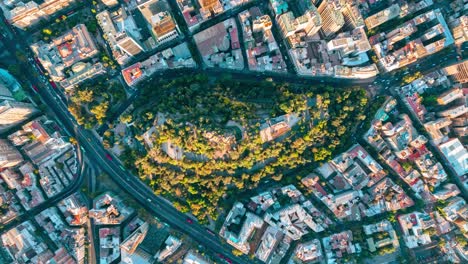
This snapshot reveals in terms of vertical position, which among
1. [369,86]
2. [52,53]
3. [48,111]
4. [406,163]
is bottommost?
[406,163]

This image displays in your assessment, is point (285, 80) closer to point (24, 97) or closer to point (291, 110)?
point (291, 110)

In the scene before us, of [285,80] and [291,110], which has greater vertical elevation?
[285,80]

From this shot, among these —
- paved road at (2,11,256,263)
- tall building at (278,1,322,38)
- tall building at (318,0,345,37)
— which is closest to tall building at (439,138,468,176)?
tall building at (318,0,345,37)

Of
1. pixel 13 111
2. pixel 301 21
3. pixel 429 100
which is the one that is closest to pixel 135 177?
pixel 13 111

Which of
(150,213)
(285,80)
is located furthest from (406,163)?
(150,213)

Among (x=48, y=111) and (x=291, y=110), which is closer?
(x=291, y=110)

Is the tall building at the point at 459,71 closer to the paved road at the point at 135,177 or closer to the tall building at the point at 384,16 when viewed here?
the paved road at the point at 135,177

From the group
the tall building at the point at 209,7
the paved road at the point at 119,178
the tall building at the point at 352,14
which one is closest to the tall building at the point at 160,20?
the tall building at the point at 209,7
